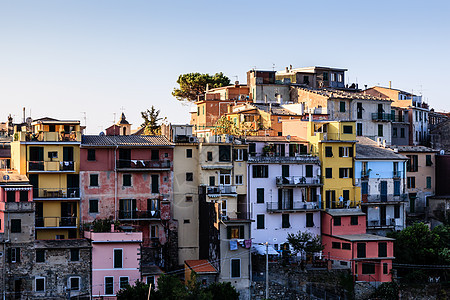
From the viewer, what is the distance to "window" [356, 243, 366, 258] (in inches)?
2660

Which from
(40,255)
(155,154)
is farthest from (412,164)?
(40,255)

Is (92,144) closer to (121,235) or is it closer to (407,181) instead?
(121,235)

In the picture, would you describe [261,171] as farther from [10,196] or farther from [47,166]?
[10,196]

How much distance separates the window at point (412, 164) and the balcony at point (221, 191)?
20849 millimetres

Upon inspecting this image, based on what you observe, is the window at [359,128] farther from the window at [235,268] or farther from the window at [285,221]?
the window at [235,268]

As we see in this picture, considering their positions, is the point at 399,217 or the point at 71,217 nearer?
the point at 71,217

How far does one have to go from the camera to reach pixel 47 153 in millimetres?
64438

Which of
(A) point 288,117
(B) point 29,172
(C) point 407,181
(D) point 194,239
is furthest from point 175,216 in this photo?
(C) point 407,181

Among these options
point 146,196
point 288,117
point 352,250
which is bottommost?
point 352,250

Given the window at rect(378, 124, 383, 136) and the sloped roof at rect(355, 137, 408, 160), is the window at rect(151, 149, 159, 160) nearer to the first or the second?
the sloped roof at rect(355, 137, 408, 160)

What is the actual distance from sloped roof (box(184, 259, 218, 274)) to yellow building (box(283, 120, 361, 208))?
12.6 meters

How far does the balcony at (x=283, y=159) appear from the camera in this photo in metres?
69.3

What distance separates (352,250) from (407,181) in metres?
15.4

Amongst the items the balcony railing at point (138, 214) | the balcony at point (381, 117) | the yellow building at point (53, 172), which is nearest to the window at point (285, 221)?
the balcony railing at point (138, 214)
